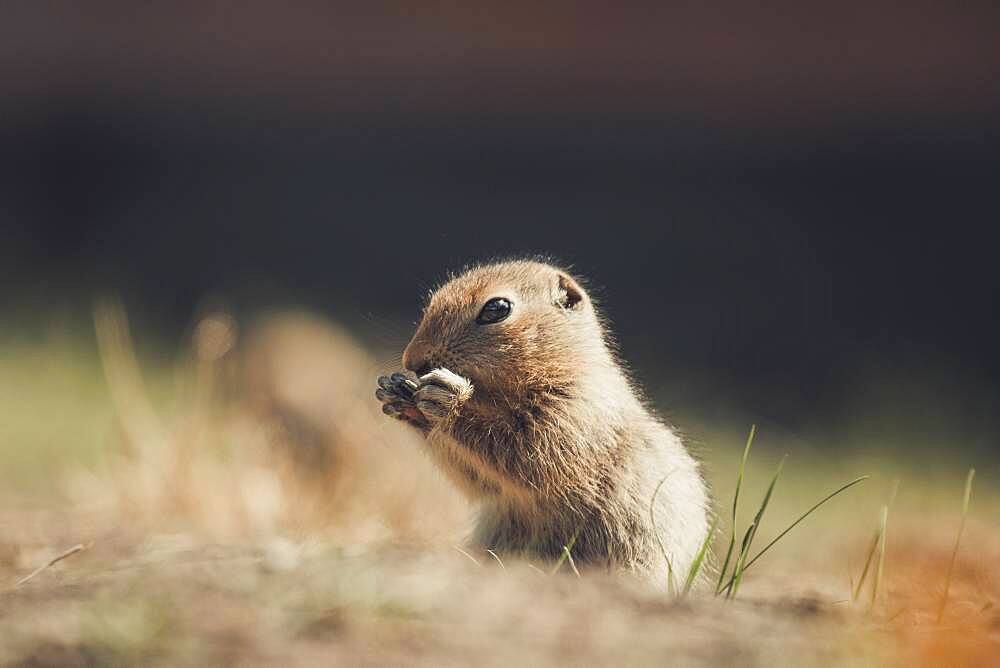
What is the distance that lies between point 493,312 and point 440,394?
37 cm

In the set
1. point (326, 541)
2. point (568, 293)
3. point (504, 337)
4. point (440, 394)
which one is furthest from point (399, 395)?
point (568, 293)

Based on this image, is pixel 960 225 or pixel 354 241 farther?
pixel 354 241

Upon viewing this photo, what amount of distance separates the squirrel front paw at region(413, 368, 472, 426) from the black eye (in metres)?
0.25

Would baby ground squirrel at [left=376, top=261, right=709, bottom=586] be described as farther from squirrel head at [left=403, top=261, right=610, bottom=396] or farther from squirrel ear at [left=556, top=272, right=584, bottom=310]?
squirrel ear at [left=556, top=272, right=584, bottom=310]

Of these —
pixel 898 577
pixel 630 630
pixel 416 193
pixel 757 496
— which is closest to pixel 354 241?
pixel 416 193

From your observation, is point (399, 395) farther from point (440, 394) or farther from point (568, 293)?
point (568, 293)

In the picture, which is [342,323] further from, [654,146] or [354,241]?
[654,146]

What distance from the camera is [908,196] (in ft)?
29.1

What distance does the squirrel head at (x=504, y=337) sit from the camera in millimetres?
3184

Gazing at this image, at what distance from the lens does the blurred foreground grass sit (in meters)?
1.87

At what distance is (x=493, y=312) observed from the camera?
129 inches

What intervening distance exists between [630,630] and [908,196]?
7.63m

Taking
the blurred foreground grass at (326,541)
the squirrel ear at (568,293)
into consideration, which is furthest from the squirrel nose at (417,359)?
the squirrel ear at (568,293)

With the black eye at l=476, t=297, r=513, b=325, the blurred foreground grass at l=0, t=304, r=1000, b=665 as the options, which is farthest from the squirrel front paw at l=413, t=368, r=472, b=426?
the blurred foreground grass at l=0, t=304, r=1000, b=665
